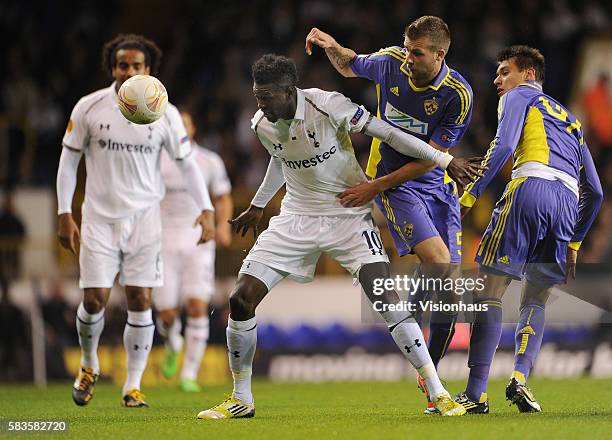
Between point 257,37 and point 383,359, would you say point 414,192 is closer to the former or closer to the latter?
point 383,359

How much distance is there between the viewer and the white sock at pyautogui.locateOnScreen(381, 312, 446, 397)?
22.3ft

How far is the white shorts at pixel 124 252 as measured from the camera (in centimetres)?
856

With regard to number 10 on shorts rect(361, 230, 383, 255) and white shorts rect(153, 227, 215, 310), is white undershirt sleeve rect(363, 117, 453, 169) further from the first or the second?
white shorts rect(153, 227, 215, 310)

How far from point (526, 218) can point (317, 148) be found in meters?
1.48

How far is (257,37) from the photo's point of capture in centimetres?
1819

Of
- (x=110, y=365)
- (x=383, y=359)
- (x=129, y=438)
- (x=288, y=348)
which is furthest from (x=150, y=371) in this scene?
(x=129, y=438)

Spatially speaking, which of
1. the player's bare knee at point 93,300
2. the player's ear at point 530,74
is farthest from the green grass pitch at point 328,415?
the player's ear at point 530,74

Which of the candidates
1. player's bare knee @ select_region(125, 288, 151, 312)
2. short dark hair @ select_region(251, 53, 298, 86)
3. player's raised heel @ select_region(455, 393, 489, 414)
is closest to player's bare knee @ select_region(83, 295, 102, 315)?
player's bare knee @ select_region(125, 288, 151, 312)

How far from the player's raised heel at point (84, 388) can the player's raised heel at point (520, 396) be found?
3.20 m

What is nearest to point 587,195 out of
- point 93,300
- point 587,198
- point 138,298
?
point 587,198

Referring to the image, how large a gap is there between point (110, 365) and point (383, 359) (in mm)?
3400

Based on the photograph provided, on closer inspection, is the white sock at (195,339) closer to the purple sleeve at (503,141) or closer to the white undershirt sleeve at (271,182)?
the white undershirt sleeve at (271,182)

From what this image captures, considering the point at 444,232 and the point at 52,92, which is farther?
the point at 52,92

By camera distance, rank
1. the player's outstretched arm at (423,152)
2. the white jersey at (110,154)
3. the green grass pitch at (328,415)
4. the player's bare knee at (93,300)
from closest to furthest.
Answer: the green grass pitch at (328,415), the player's outstretched arm at (423,152), the player's bare knee at (93,300), the white jersey at (110,154)
